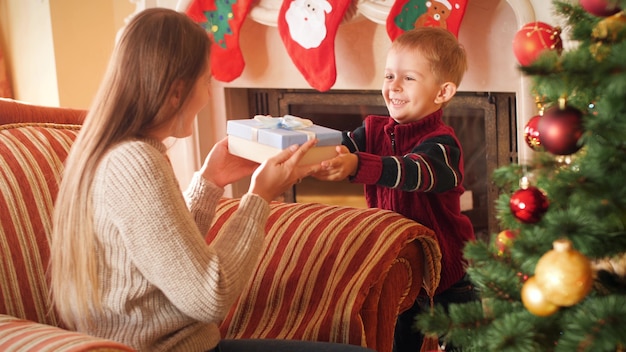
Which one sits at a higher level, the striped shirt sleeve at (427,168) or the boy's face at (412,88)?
the boy's face at (412,88)

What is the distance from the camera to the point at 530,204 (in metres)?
1.09

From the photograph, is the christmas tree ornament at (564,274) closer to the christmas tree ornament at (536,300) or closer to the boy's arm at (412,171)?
the christmas tree ornament at (536,300)

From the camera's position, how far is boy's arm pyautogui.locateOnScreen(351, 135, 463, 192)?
1697mm

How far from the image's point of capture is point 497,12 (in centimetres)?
254

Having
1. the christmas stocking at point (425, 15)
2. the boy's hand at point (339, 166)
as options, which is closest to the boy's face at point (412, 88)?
the boy's hand at point (339, 166)

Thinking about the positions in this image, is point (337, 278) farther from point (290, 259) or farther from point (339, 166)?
point (339, 166)

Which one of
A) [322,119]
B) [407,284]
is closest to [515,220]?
[407,284]

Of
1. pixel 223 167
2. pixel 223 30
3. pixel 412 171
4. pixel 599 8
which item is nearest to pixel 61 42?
pixel 223 30

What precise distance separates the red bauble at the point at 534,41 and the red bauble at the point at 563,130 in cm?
28

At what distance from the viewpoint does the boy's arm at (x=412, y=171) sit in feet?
5.57

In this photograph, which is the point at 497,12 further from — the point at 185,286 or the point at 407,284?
the point at 185,286

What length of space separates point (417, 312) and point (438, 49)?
0.62 metres

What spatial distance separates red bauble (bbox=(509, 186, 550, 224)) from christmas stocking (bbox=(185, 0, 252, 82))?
188cm

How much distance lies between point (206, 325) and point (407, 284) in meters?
0.54
